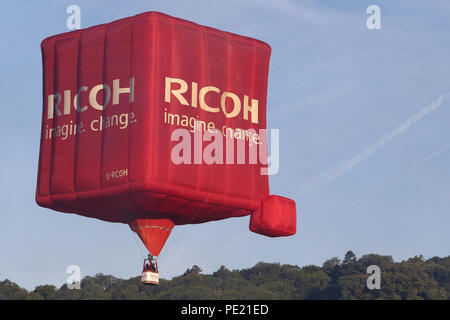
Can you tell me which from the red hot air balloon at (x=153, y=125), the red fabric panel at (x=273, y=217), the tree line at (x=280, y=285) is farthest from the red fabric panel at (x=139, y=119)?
the tree line at (x=280, y=285)

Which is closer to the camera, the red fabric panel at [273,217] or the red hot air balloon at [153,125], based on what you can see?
the red hot air balloon at [153,125]

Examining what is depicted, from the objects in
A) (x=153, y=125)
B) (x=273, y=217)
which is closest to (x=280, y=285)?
(x=273, y=217)

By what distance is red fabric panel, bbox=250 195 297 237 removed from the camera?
46.8 m

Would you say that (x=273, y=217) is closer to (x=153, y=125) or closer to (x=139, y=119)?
(x=153, y=125)

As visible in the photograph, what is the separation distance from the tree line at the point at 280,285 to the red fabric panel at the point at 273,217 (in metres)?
22.3

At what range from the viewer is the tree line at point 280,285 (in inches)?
3051

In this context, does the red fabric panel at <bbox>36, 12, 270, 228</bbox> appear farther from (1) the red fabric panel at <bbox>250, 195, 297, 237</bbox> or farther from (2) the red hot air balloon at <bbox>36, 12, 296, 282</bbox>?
(1) the red fabric panel at <bbox>250, 195, 297, 237</bbox>

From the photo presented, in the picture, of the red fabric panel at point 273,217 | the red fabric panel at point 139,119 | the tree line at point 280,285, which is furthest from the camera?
the tree line at point 280,285

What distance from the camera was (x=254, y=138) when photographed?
47.3 meters

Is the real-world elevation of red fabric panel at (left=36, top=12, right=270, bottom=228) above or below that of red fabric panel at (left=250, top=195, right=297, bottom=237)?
above

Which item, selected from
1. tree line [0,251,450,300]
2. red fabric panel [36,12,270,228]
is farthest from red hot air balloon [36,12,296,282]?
tree line [0,251,450,300]

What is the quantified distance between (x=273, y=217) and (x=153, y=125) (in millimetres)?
6405

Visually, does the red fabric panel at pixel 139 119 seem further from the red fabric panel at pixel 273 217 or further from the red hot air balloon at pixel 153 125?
the red fabric panel at pixel 273 217

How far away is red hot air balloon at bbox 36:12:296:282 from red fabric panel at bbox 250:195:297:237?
5 centimetres
